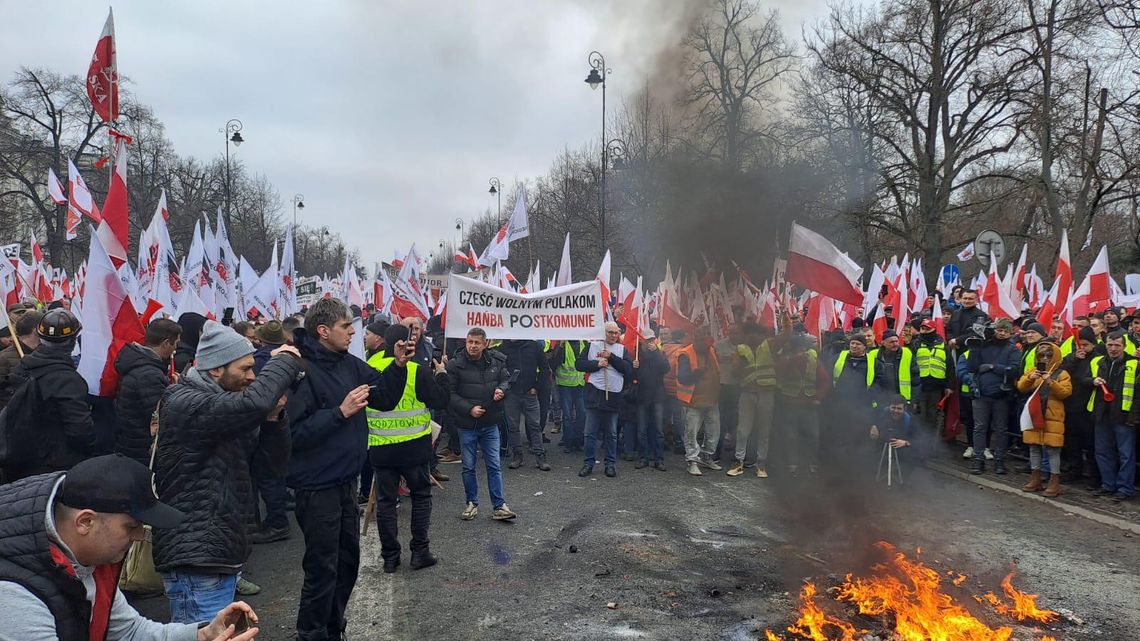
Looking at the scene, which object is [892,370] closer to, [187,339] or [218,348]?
[187,339]

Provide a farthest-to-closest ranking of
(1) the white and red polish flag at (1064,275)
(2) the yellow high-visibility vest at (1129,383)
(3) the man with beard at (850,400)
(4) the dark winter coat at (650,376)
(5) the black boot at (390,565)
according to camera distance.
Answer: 1. (1) the white and red polish flag at (1064,275)
2. (4) the dark winter coat at (650,376)
3. (3) the man with beard at (850,400)
4. (2) the yellow high-visibility vest at (1129,383)
5. (5) the black boot at (390,565)

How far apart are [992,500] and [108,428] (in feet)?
28.6

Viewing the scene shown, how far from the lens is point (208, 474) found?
3133 mm

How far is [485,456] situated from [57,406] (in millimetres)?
3571

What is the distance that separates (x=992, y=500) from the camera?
805 centimetres

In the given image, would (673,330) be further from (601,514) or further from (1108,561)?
(1108,561)

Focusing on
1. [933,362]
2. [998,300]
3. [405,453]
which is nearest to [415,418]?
[405,453]

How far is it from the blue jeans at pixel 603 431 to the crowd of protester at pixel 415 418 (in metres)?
0.03

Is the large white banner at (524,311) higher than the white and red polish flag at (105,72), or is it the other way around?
the white and red polish flag at (105,72)

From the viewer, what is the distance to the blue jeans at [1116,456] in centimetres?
776

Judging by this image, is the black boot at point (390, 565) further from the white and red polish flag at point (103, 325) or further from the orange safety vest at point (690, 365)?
the orange safety vest at point (690, 365)

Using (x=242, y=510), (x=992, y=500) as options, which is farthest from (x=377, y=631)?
(x=992, y=500)

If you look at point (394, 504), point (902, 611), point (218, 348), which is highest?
point (218, 348)

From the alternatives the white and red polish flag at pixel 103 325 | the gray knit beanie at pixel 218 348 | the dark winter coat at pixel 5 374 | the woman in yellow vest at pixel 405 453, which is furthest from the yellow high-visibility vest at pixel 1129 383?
the dark winter coat at pixel 5 374
